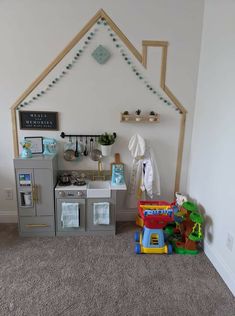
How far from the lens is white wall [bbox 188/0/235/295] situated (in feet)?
6.23

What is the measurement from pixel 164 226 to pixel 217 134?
0.99m

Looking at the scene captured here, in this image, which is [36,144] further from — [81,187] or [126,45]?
[126,45]

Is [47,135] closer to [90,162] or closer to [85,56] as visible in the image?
[90,162]

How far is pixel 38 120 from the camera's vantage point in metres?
2.57

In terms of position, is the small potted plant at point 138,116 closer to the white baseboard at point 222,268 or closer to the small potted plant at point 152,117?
the small potted plant at point 152,117

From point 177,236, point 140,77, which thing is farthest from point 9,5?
point 177,236

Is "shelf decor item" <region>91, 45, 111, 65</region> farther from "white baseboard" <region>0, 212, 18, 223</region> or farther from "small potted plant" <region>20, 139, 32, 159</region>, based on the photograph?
"white baseboard" <region>0, 212, 18, 223</region>

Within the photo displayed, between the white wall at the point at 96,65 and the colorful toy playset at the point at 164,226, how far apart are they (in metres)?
0.64

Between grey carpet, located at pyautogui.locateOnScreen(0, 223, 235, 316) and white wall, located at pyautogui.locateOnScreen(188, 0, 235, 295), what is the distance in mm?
242

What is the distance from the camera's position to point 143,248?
2271 mm

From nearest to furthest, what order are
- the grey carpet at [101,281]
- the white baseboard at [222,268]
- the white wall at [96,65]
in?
the grey carpet at [101,281], the white baseboard at [222,268], the white wall at [96,65]

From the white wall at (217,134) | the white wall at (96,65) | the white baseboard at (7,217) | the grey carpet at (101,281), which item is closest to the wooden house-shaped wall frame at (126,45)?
the white wall at (96,65)

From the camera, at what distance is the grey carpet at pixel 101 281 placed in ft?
5.49

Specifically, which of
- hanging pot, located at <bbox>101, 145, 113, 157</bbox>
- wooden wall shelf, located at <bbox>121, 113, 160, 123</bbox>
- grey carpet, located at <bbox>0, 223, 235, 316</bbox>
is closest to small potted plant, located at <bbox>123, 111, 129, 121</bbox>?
wooden wall shelf, located at <bbox>121, 113, 160, 123</bbox>
